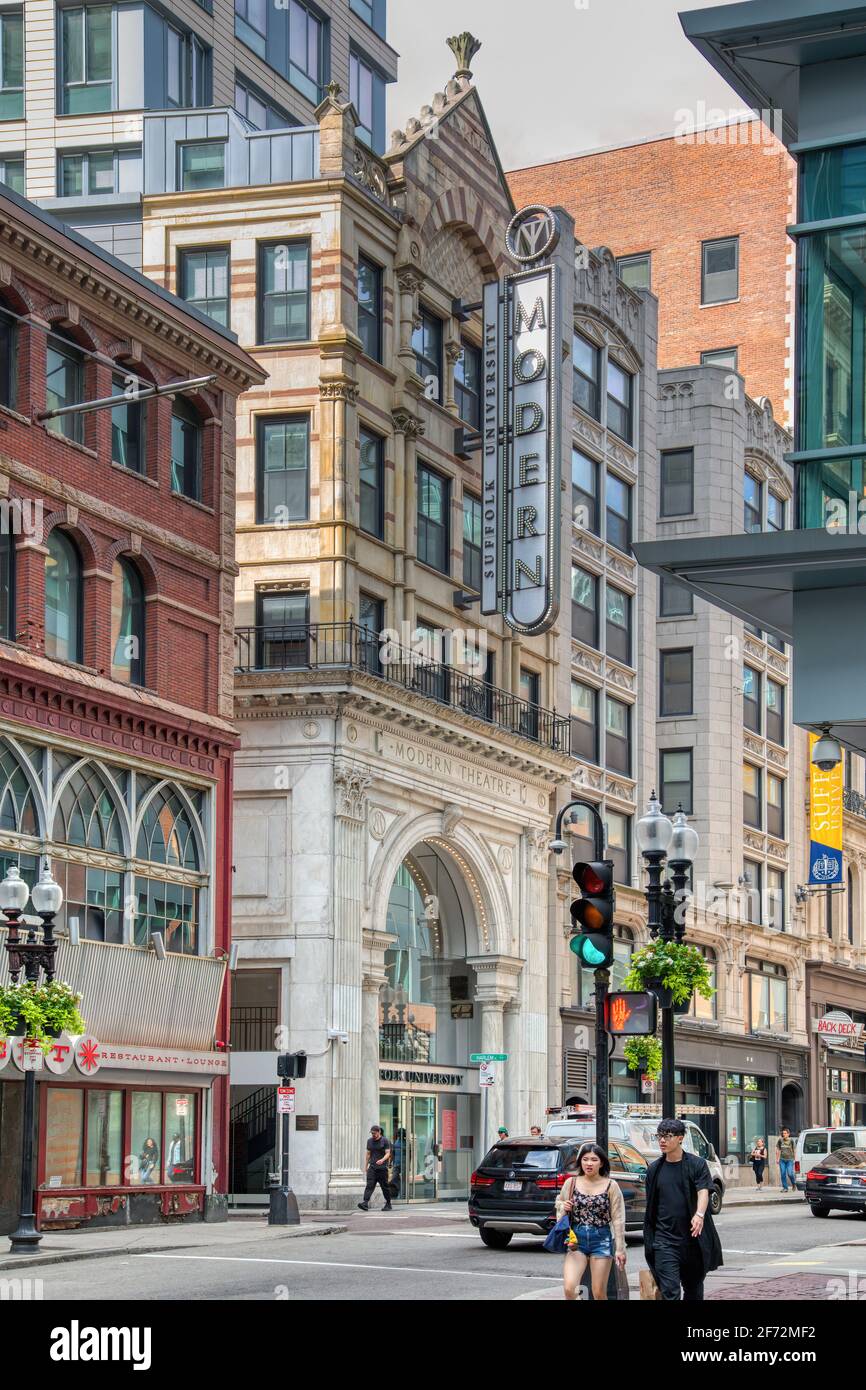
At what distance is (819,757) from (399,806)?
26024mm

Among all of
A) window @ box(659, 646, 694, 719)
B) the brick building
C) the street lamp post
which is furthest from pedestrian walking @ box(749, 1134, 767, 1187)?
the street lamp post

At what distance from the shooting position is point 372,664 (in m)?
45.3

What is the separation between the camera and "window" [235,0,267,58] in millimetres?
59094

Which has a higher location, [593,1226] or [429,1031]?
[429,1031]

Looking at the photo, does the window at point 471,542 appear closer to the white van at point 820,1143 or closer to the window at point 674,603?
the window at point 674,603

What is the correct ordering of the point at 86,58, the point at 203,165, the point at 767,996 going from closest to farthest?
the point at 203,165 → the point at 86,58 → the point at 767,996

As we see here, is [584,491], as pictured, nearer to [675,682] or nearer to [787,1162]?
[675,682]

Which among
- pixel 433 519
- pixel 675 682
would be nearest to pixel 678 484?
pixel 675 682

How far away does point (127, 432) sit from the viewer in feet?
122

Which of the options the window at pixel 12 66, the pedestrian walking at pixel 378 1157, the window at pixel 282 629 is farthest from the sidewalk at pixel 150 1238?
the window at pixel 12 66

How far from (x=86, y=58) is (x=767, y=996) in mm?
35148

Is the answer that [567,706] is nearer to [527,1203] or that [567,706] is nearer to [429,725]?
[429,725]

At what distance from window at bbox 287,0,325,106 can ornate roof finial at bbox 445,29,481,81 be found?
11277mm
